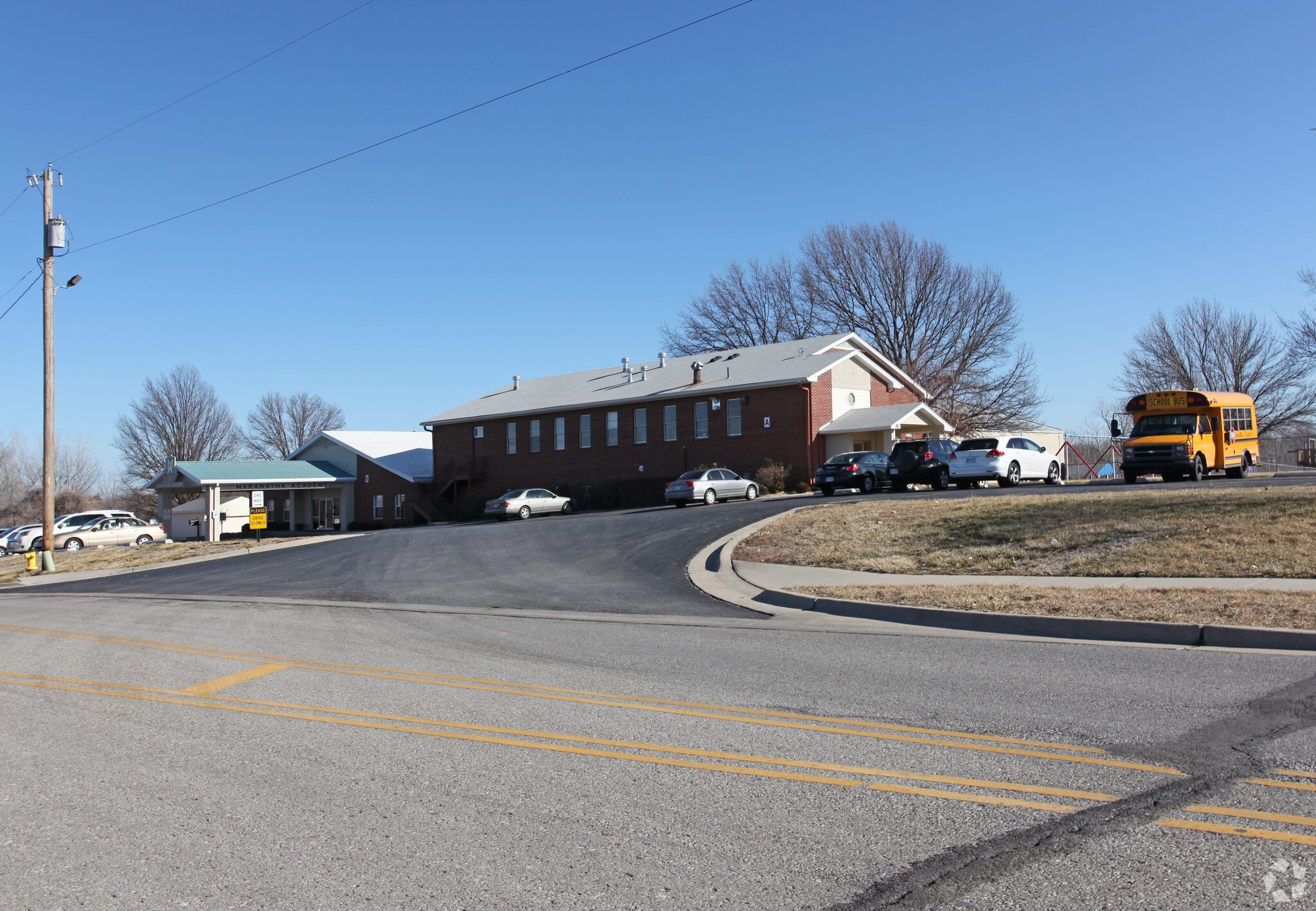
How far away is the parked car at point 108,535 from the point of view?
139 ft

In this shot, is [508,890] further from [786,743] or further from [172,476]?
[172,476]

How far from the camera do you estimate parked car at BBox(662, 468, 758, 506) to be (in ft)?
119

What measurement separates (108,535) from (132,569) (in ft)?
55.4

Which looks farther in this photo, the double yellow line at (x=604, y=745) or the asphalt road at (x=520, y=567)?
the asphalt road at (x=520, y=567)

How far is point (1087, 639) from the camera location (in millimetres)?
9852

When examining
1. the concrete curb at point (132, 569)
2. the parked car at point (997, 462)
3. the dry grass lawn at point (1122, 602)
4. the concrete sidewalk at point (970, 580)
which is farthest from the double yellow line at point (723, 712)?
the parked car at point (997, 462)

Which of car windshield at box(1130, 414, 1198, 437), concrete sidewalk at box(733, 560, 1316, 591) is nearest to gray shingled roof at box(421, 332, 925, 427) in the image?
car windshield at box(1130, 414, 1198, 437)

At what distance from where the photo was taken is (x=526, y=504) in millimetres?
43656

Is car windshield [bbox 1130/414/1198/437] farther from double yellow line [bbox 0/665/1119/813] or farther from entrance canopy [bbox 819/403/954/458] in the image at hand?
double yellow line [bbox 0/665/1119/813]

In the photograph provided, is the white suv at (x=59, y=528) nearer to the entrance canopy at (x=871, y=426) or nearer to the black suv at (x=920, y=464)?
the entrance canopy at (x=871, y=426)

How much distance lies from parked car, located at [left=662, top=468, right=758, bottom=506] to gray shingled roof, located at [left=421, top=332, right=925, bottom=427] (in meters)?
5.17

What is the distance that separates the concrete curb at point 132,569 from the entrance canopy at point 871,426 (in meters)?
19.8

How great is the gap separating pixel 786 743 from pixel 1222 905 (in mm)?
2752

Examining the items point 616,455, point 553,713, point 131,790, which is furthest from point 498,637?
point 616,455
